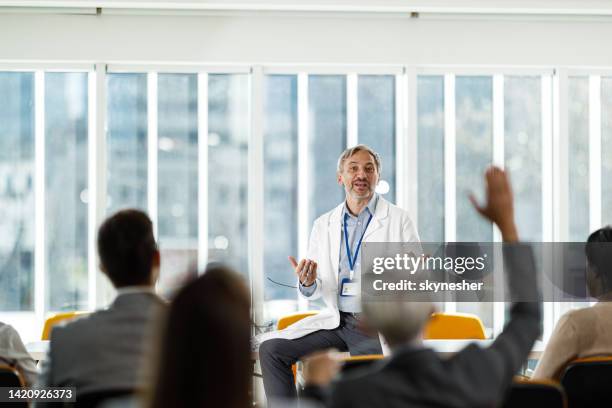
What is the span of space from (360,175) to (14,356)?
2.43 meters

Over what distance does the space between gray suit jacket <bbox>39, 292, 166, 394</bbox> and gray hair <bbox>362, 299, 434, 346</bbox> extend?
66cm

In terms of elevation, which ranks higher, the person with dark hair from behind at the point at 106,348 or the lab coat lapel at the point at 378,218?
the lab coat lapel at the point at 378,218

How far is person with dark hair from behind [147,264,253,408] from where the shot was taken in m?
0.96

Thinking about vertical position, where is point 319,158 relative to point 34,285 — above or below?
above

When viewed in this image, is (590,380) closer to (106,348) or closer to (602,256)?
(602,256)

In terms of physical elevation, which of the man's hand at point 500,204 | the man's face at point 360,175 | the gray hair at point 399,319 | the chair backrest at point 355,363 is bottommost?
the chair backrest at point 355,363

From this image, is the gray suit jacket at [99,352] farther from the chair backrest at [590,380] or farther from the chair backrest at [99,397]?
the chair backrest at [590,380]

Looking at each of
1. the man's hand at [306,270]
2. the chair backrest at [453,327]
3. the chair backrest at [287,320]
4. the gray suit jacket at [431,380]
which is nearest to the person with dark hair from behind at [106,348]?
the gray suit jacket at [431,380]

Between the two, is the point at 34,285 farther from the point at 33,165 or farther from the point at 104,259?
the point at 104,259

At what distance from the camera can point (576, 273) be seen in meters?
5.69

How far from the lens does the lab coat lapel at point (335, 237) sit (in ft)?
13.8

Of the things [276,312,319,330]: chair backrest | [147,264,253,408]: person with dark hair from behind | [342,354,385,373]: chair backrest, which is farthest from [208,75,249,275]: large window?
[147,264,253,408]: person with dark hair from behind

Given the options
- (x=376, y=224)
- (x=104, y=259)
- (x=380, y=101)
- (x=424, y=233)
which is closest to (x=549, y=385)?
(x=104, y=259)

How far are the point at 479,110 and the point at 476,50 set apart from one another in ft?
1.72
